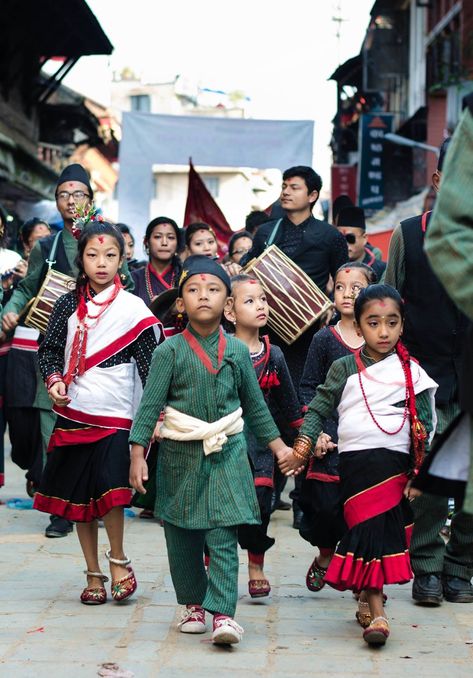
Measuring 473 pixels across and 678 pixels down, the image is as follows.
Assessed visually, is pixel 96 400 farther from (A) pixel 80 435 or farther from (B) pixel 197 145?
(B) pixel 197 145

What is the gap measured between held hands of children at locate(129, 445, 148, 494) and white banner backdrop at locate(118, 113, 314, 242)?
1019cm

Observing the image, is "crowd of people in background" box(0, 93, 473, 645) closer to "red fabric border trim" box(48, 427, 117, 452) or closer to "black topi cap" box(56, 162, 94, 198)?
"red fabric border trim" box(48, 427, 117, 452)

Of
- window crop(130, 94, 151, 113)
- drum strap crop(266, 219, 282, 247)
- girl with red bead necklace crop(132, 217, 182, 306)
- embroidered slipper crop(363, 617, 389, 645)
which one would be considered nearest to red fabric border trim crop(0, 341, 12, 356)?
girl with red bead necklace crop(132, 217, 182, 306)

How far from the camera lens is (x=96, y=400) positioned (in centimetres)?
616

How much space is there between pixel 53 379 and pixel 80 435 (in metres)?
0.30

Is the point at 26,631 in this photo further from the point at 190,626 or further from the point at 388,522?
the point at 388,522

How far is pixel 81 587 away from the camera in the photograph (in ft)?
21.2

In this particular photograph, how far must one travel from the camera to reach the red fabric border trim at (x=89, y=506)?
6.06 metres

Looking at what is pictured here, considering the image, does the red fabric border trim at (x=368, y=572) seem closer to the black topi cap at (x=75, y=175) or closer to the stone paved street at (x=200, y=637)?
the stone paved street at (x=200, y=637)

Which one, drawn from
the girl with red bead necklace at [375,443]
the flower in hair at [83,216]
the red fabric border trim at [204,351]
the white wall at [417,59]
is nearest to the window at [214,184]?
the white wall at [417,59]

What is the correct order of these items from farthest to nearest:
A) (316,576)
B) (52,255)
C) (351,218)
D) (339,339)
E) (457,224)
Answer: (351,218) → (52,255) → (339,339) → (316,576) → (457,224)

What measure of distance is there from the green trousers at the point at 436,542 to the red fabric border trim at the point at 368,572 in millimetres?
914

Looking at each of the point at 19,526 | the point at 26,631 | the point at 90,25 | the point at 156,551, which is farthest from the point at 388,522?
the point at 90,25

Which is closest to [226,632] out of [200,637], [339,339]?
[200,637]
